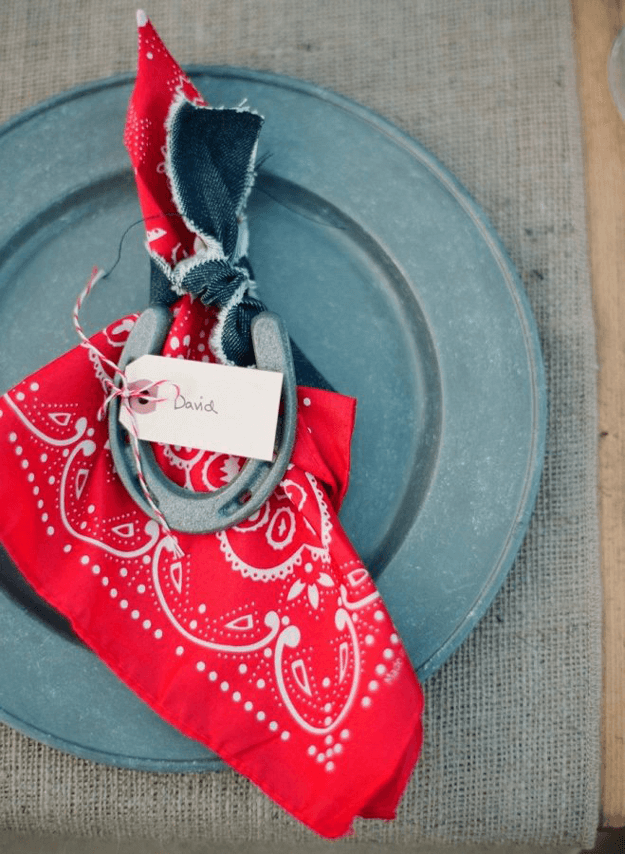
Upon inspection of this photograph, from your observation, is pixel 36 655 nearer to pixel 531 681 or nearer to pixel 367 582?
pixel 367 582

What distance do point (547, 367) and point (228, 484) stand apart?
25 cm

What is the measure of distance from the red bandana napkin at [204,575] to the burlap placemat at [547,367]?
101 mm

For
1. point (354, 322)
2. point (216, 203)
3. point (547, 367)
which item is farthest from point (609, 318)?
point (216, 203)

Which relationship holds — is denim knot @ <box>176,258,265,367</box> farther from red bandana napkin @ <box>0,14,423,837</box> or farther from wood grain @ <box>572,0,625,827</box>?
wood grain @ <box>572,0,625,827</box>

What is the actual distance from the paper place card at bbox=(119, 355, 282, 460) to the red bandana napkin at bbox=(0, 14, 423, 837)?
15mm

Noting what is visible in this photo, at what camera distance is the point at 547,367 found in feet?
1.61

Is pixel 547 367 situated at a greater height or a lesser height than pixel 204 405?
lesser

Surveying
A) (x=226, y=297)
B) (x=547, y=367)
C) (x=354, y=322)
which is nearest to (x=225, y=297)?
(x=226, y=297)

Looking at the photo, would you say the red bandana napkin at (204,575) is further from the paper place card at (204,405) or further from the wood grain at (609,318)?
the wood grain at (609,318)

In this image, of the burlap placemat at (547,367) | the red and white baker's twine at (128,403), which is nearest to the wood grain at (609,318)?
the burlap placemat at (547,367)

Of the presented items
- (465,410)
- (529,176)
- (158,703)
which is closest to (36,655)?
(158,703)

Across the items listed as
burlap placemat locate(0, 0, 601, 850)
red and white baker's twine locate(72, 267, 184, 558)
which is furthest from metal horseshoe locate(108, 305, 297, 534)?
burlap placemat locate(0, 0, 601, 850)

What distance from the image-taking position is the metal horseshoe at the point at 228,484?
1.31 feet

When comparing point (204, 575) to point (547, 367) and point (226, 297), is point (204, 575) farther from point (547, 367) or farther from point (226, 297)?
point (547, 367)
